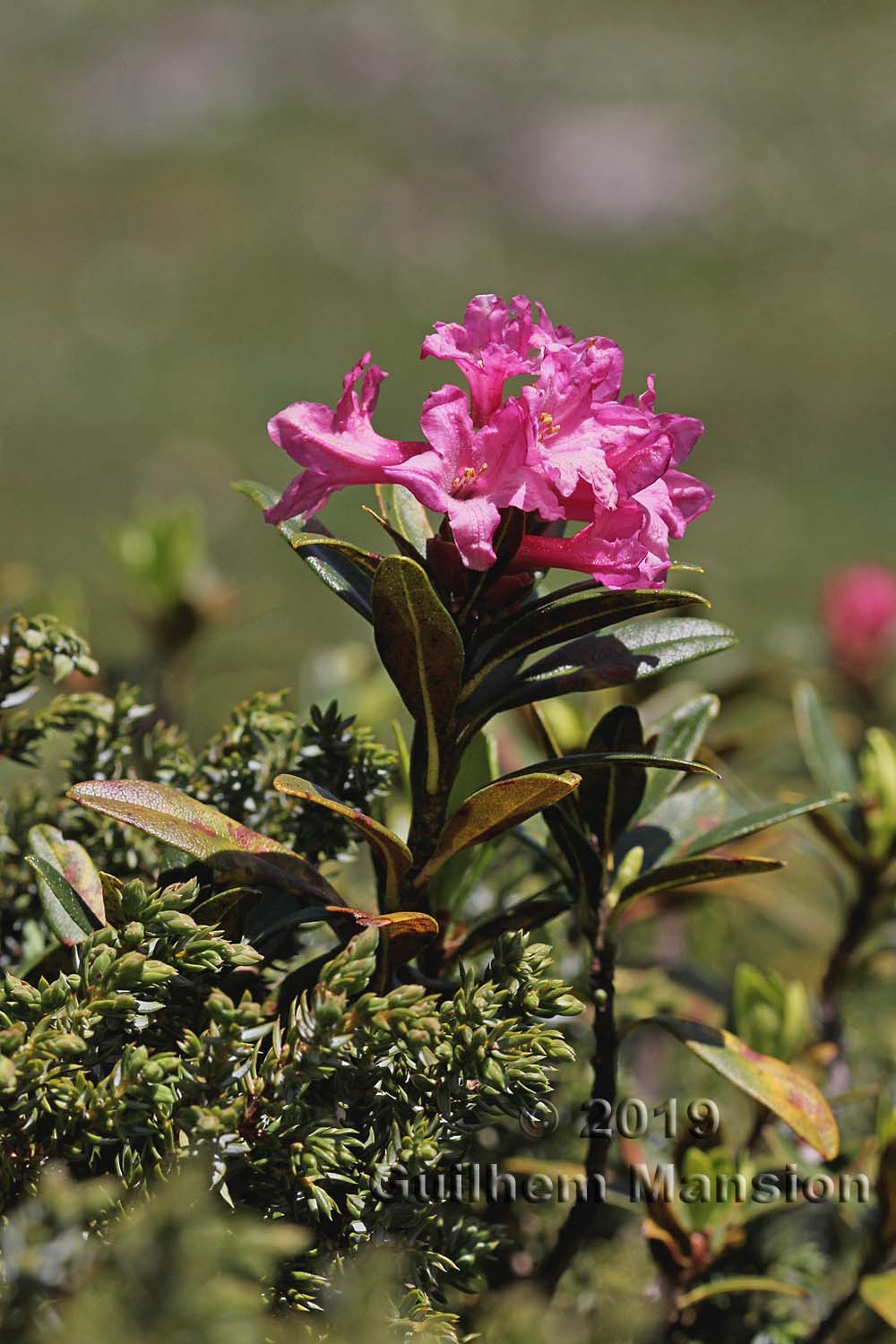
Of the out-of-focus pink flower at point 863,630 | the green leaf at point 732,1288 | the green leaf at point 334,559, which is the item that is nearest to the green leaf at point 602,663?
the green leaf at point 334,559

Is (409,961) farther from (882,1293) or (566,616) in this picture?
(882,1293)

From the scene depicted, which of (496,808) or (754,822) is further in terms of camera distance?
(754,822)

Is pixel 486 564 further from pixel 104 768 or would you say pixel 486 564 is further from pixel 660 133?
pixel 660 133

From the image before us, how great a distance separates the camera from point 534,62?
45.8ft

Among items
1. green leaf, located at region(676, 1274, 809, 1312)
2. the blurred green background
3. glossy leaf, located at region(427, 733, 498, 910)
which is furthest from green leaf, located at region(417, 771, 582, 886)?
the blurred green background

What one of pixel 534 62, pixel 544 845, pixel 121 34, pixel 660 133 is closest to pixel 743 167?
pixel 660 133

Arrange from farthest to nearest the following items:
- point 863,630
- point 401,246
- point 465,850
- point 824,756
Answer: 1. point 401,246
2. point 863,630
3. point 824,756
4. point 465,850

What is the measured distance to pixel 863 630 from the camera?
2.35 metres

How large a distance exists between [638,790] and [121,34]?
A: 47.0 feet

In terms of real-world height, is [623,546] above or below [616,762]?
above

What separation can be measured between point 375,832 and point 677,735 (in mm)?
377

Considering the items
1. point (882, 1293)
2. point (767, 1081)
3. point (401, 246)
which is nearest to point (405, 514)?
point (767, 1081)

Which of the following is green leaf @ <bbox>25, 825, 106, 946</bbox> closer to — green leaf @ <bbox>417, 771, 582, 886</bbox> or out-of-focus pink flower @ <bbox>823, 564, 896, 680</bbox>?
green leaf @ <bbox>417, 771, 582, 886</bbox>

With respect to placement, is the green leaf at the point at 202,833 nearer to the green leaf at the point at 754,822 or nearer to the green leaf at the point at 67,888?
the green leaf at the point at 67,888
